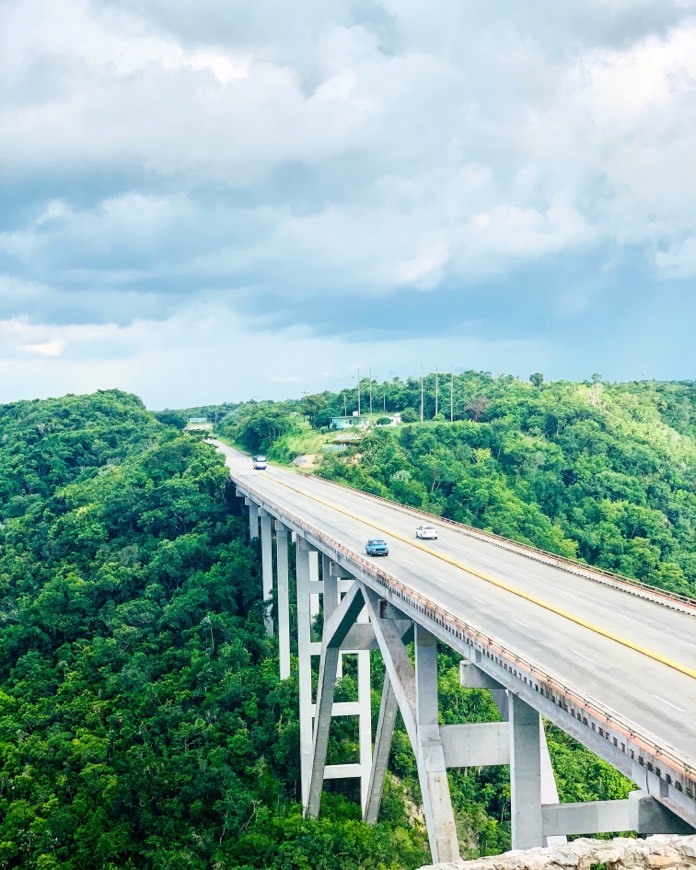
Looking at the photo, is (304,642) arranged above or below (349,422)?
below

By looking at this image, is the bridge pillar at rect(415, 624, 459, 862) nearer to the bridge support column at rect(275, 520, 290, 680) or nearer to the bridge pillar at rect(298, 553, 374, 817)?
the bridge pillar at rect(298, 553, 374, 817)

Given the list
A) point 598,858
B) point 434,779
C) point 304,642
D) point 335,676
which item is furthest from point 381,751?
point 598,858

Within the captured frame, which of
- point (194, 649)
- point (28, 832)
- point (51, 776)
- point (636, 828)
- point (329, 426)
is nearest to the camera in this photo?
point (636, 828)

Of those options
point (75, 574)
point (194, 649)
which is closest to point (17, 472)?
point (75, 574)

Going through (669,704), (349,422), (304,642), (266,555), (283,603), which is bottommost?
(304,642)

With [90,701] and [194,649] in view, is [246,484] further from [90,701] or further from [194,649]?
[90,701]

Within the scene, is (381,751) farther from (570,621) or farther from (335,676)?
(570,621)

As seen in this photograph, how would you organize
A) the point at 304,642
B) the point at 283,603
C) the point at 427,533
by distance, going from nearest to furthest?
the point at 427,533 → the point at 304,642 → the point at 283,603
